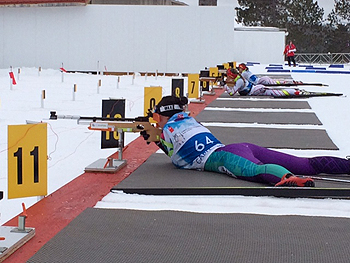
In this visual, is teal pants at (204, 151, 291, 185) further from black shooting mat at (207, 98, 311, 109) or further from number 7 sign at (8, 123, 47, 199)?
black shooting mat at (207, 98, 311, 109)

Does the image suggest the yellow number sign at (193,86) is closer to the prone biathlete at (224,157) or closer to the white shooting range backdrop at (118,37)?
the prone biathlete at (224,157)

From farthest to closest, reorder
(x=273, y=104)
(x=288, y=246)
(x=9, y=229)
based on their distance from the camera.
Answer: (x=273, y=104), (x=9, y=229), (x=288, y=246)

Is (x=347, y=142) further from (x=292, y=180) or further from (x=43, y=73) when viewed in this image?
(x=43, y=73)

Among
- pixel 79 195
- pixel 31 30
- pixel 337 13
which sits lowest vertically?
pixel 79 195

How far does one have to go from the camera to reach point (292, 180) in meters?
3.84

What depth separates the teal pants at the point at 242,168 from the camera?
3.95 m

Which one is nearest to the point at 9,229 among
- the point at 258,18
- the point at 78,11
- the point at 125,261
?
the point at 125,261

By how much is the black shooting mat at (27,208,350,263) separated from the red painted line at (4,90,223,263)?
9cm

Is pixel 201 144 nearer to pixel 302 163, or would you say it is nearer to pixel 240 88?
pixel 302 163

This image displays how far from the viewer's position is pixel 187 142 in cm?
436

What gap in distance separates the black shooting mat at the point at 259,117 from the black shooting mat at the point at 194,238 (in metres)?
4.69

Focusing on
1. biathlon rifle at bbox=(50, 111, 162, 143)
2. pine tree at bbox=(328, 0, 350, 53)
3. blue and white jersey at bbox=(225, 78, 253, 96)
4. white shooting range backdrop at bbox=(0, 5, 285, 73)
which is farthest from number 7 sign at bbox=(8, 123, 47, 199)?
pine tree at bbox=(328, 0, 350, 53)

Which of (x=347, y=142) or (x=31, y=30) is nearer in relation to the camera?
(x=347, y=142)

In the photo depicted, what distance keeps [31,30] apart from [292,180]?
62.3 ft
